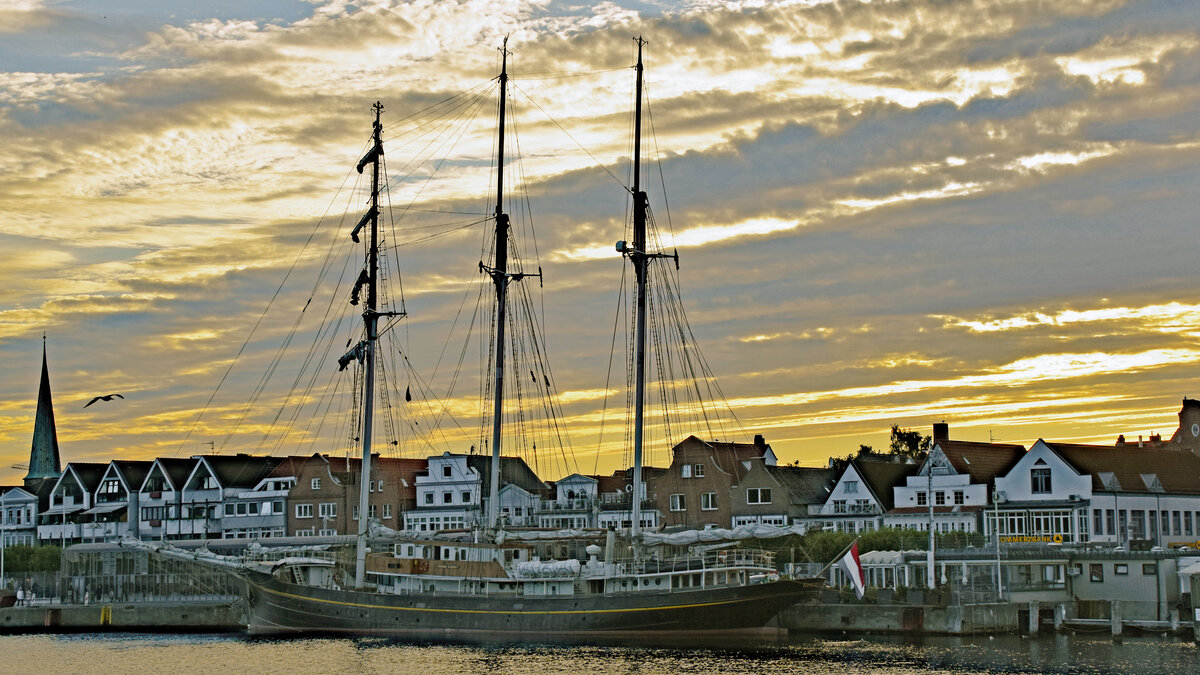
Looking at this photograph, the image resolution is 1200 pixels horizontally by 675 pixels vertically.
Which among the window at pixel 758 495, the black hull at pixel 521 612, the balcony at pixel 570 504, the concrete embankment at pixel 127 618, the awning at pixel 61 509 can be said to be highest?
the window at pixel 758 495

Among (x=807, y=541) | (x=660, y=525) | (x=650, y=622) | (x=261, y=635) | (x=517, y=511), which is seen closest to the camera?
(x=650, y=622)

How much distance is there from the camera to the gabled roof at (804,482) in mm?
105250

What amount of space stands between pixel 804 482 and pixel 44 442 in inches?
3886

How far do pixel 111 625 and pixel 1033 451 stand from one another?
223 feet

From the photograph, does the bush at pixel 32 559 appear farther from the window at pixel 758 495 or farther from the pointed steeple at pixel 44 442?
the window at pixel 758 495

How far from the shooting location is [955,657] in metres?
63.2

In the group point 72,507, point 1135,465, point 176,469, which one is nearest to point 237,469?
point 176,469

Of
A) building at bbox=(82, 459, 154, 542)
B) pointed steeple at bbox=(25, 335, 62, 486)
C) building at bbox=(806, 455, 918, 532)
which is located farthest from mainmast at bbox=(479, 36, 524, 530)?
pointed steeple at bbox=(25, 335, 62, 486)

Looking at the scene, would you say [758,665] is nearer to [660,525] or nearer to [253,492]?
[660,525]

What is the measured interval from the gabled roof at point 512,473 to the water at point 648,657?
41.2m

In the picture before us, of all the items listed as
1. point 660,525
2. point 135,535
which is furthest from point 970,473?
point 135,535

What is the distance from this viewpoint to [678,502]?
10944 centimetres

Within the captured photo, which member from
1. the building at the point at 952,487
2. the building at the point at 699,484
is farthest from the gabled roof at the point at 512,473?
the building at the point at 952,487

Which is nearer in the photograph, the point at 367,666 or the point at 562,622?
the point at 367,666
